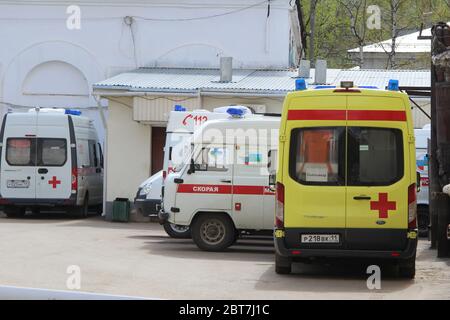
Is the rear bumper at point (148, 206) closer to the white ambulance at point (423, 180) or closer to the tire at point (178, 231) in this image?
the tire at point (178, 231)

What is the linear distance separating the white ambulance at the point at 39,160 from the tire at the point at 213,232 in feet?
32.1

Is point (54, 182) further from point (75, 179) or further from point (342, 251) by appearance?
point (342, 251)

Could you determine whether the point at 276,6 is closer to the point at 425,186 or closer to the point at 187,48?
the point at 187,48

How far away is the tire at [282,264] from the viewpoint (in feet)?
45.5

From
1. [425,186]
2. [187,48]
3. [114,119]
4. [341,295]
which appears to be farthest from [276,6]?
[341,295]

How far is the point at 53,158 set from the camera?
26844mm

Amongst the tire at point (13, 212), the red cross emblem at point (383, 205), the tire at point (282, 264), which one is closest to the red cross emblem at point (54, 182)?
the tire at point (13, 212)

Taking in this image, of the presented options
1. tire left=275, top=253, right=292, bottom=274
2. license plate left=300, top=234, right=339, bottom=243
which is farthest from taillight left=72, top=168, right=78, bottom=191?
license plate left=300, top=234, right=339, bottom=243

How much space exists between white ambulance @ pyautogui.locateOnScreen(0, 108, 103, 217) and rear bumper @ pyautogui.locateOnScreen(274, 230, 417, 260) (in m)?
14.2

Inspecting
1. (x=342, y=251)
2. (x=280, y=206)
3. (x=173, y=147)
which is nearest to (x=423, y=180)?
(x=173, y=147)

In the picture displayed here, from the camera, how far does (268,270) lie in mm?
14898

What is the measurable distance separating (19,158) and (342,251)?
15.4 m

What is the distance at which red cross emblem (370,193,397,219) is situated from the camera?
13289 millimetres

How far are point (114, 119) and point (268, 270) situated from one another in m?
14.5
